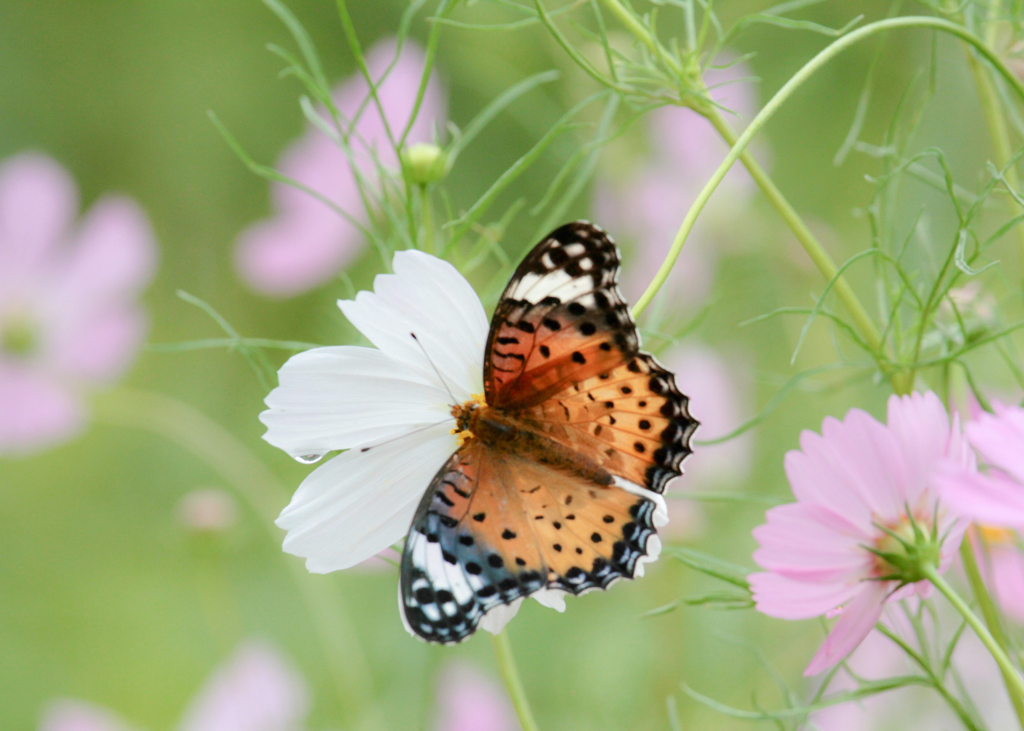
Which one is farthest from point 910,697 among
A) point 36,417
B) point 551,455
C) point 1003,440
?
point 36,417

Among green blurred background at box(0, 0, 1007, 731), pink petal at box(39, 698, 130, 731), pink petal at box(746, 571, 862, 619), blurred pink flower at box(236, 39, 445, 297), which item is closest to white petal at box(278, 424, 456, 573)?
pink petal at box(746, 571, 862, 619)

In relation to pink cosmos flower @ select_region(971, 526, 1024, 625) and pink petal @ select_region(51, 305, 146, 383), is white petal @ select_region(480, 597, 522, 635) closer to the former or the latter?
pink cosmos flower @ select_region(971, 526, 1024, 625)

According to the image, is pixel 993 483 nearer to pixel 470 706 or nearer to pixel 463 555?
pixel 463 555

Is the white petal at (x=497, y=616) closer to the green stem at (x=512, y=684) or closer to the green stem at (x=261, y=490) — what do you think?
the green stem at (x=512, y=684)

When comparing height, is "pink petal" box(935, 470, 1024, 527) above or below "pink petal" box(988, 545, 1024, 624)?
above

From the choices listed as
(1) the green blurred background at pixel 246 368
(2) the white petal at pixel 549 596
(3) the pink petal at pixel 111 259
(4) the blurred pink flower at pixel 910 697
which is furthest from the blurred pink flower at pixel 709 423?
(3) the pink petal at pixel 111 259

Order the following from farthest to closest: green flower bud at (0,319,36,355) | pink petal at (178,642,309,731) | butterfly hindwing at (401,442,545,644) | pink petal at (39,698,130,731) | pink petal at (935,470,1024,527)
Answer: green flower bud at (0,319,36,355) < pink petal at (39,698,130,731) < pink petal at (178,642,309,731) < butterfly hindwing at (401,442,545,644) < pink petal at (935,470,1024,527)

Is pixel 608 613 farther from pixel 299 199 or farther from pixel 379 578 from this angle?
pixel 299 199
